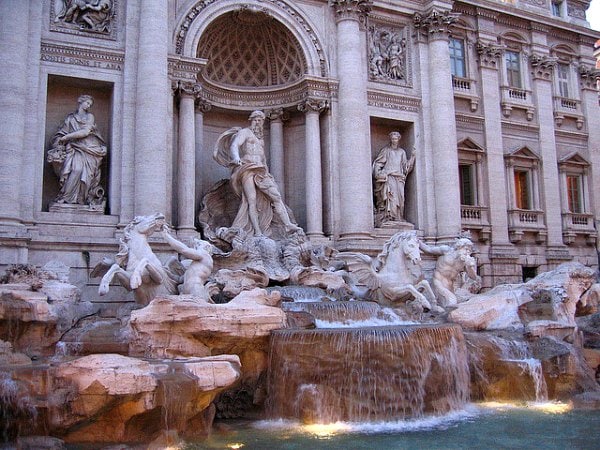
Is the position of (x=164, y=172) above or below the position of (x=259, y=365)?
above

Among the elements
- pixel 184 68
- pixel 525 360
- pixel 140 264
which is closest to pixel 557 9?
pixel 184 68

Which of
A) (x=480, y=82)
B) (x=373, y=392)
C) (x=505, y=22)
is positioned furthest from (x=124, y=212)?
(x=505, y=22)

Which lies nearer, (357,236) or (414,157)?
(357,236)

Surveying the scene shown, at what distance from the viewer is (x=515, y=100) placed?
21375 mm

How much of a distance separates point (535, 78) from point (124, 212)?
49.9 feet

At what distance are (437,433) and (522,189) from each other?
47.7ft

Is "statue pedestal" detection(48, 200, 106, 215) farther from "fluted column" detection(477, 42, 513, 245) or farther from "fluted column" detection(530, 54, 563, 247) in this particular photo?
"fluted column" detection(530, 54, 563, 247)

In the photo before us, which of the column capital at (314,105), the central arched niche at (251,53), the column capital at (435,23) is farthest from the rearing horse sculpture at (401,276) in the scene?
the column capital at (435,23)

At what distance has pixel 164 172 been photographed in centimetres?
1439

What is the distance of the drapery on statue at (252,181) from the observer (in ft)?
51.4

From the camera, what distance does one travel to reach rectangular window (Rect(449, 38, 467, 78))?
20.6 m

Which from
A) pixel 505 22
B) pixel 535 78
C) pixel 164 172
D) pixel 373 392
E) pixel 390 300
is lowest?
pixel 373 392

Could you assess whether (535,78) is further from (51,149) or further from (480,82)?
(51,149)

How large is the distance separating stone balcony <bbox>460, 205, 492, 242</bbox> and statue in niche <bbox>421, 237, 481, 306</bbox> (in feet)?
18.6
